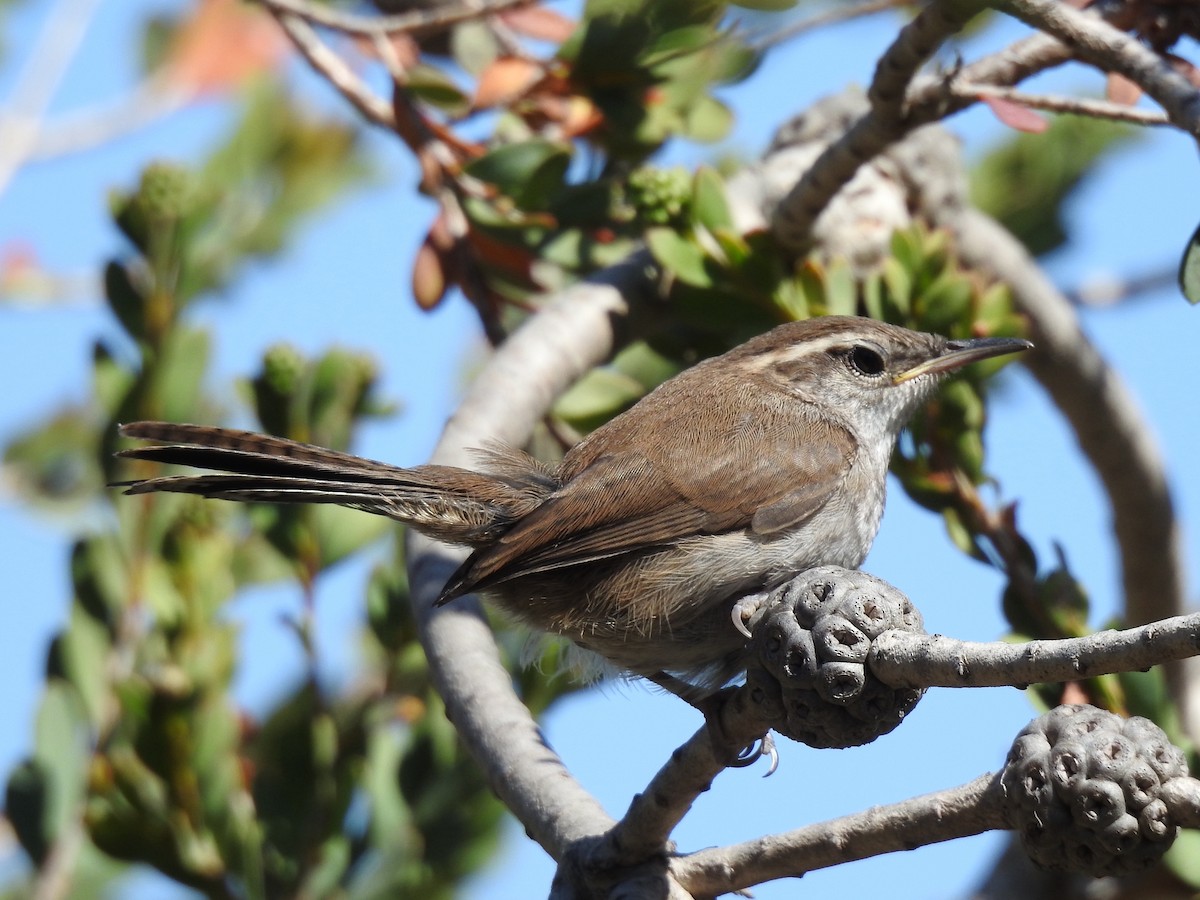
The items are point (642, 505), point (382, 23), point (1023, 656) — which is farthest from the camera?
point (382, 23)

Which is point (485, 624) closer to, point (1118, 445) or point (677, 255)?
point (677, 255)

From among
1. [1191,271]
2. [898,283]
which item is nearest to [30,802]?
[898,283]

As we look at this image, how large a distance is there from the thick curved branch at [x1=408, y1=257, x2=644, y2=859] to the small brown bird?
133 mm

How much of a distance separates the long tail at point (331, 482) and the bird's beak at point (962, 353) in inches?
42.8

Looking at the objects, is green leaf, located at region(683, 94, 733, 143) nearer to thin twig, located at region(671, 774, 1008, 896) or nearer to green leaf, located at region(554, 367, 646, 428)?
green leaf, located at region(554, 367, 646, 428)

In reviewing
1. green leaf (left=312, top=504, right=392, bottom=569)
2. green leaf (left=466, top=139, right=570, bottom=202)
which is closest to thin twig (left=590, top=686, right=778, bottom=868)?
green leaf (left=312, top=504, right=392, bottom=569)

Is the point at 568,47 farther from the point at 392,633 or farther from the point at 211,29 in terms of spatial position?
the point at 211,29

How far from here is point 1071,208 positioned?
519 centimetres

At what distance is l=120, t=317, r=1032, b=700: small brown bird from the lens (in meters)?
3.18

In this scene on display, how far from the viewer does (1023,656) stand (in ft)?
5.86

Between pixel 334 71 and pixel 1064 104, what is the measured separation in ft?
7.28

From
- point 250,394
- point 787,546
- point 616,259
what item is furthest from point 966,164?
point 250,394

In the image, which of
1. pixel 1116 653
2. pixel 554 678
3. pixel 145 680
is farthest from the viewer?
pixel 554 678

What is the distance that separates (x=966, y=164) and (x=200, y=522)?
3266 millimetres
